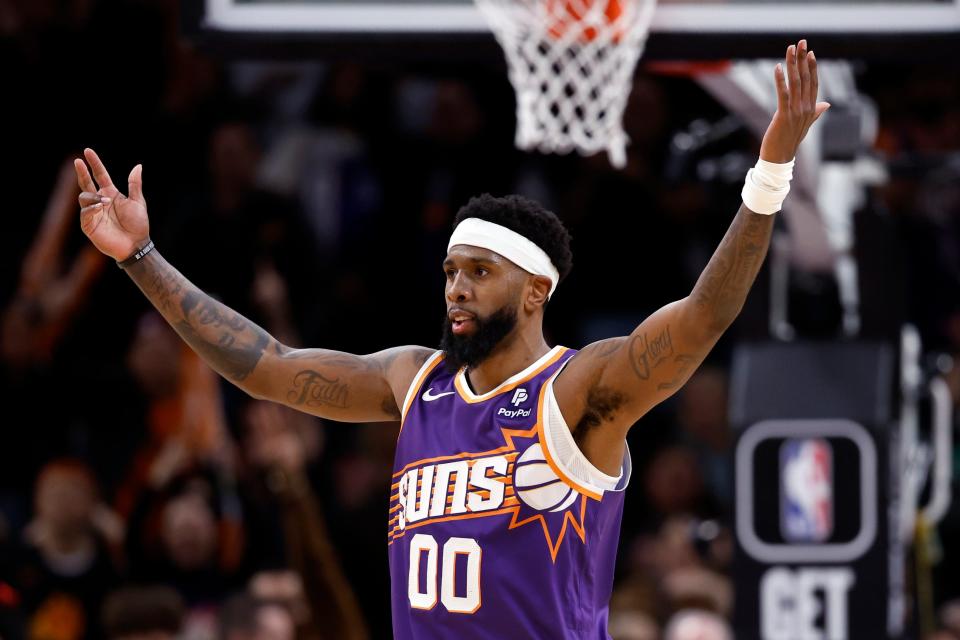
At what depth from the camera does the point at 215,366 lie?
4430mm

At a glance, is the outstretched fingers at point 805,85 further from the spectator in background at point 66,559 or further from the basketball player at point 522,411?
the spectator in background at point 66,559

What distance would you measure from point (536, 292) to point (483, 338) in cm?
22

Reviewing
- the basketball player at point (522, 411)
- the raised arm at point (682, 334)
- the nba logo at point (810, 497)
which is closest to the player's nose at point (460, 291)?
the basketball player at point (522, 411)

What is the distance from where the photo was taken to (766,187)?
11.8 feet

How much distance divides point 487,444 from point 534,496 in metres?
0.19

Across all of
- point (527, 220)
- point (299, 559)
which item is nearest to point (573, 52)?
point (527, 220)

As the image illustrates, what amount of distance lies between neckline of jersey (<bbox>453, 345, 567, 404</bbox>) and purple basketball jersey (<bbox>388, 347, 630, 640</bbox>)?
0.04ft

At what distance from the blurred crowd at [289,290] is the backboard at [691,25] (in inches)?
77.7

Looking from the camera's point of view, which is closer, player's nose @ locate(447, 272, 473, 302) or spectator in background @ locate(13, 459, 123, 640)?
player's nose @ locate(447, 272, 473, 302)

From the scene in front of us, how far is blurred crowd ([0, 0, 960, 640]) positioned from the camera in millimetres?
7809

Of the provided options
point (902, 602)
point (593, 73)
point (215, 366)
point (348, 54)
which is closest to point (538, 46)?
point (593, 73)

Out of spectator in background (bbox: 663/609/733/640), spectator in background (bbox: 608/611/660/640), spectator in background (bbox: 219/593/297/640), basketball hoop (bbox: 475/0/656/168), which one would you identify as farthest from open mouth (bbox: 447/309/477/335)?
spectator in background (bbox: 608/611/660/640)

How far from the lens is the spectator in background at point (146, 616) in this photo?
657 cm

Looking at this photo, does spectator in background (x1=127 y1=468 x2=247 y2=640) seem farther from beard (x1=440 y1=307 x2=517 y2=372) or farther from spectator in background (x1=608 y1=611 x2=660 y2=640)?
beard (x1=440 y1=307 x2=517 y2=372)
